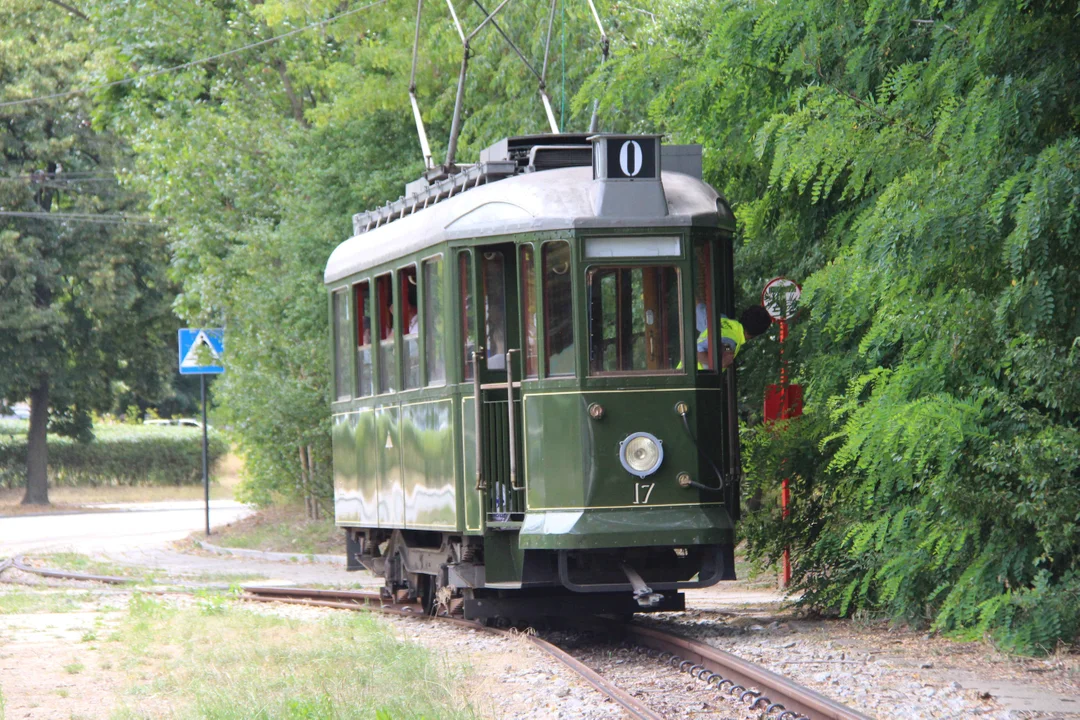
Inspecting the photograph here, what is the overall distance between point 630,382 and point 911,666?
2.67 m

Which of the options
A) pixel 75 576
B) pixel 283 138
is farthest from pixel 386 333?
pixel 283 138

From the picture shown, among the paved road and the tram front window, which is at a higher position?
the tram front window

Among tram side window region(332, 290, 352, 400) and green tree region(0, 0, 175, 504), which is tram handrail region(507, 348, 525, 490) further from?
green tree region(0, 0, 175, 504)

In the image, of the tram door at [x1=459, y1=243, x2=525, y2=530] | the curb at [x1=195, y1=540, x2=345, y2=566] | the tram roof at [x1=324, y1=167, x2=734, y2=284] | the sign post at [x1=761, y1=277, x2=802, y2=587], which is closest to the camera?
the tram roof at [x1=324, y1=167, x2=734, y2=284]

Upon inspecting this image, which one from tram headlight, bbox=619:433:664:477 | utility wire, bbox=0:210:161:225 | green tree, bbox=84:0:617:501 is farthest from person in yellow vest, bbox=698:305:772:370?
utility wire, bbox=0:210:161:225

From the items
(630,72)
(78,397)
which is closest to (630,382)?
(630,72)

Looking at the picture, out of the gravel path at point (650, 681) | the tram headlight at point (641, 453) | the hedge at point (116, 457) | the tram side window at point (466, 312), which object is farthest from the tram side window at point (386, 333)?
the hedge at point (116, 457)

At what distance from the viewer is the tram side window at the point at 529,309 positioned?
35.4ft

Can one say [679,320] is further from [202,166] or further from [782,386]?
[202,166]

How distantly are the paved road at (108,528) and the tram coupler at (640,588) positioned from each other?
14928 millimetres

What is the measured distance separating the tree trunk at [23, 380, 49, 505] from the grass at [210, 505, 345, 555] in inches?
682

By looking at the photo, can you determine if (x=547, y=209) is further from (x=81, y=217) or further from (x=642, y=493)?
(x=81, y=217)

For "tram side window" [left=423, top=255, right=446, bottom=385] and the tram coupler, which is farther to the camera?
"tram side window" [left=423, top=255, right=446, bottom=385]

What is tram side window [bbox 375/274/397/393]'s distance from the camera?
12758 mm
